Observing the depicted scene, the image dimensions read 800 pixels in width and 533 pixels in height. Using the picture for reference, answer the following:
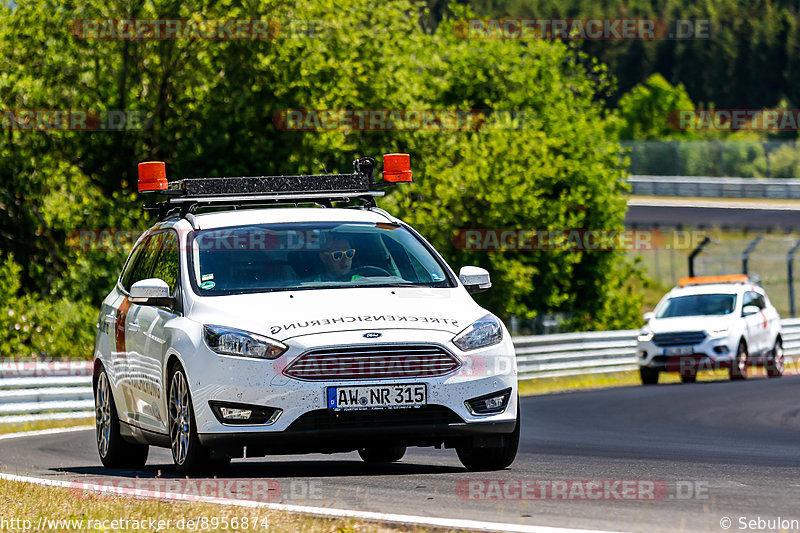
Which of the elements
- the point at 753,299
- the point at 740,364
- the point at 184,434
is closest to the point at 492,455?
the point at 184,434

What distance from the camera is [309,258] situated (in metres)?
10.2

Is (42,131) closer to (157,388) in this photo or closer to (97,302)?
(97,302)

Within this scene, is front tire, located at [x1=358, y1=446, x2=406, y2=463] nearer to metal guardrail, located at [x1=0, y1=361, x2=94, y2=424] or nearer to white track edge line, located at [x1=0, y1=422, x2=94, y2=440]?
white track edge line, located at [x1=0, y1=422, x2=94, y2=440]

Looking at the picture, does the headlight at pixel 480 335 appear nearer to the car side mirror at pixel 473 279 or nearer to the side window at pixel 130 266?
the car side mirror at pixel 473 279

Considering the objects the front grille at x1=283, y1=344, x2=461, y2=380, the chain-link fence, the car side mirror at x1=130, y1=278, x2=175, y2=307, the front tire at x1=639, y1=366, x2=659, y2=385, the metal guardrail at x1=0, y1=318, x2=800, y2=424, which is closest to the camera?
the front grille at x1=283, y1=344, x2=461, y2=380

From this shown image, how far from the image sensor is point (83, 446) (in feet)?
50.8

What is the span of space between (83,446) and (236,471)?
5646mm

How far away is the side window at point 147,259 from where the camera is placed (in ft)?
36.7

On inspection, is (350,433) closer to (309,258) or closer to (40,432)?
(309,258)

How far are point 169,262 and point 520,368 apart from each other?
64.4 ft

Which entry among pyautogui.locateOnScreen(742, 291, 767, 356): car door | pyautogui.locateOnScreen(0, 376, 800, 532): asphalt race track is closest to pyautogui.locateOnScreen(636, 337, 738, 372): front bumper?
pyautogui.locateOnScreen(742, 291, 767, 356): car door

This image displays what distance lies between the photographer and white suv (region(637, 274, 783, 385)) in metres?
26.4

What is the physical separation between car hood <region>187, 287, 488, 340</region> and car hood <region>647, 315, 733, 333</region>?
57.2 feet

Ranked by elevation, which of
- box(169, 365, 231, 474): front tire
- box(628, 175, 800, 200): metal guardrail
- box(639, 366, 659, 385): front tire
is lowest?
box(628, 175, 800, 200): metal guardrail
